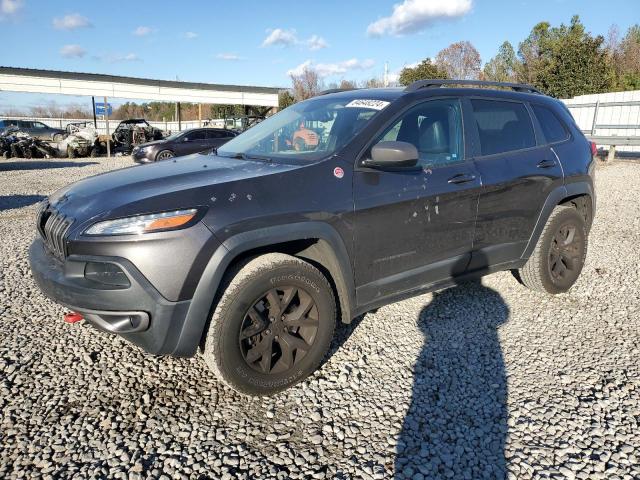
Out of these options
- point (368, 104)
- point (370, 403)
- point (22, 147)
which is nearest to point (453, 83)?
point (368, 104)

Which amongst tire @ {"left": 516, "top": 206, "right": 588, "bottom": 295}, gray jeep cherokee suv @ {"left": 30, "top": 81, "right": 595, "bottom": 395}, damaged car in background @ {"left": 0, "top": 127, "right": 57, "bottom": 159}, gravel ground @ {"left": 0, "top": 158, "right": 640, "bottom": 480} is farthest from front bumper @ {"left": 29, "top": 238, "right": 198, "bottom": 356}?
damaged car in background @ {"left": 0, "top": 127, "right": 57, "bottom": 159}

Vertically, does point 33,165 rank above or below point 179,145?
below

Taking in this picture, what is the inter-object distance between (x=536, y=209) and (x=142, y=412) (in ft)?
10.8

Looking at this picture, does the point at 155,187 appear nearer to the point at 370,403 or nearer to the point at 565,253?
the point at 370,403

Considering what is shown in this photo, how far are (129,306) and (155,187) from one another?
2.23 ft

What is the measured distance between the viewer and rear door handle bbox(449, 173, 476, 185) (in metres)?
3.20

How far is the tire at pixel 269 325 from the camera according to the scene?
95.6 inches

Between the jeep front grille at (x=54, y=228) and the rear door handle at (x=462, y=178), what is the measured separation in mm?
2435

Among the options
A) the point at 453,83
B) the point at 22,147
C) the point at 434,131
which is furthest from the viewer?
the point at 22,147

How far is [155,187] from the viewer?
2.51m

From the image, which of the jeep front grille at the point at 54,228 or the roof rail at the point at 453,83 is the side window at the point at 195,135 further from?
the jeep front grille at the point at 54,228

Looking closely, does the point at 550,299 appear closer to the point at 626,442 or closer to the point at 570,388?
the point at 570,388

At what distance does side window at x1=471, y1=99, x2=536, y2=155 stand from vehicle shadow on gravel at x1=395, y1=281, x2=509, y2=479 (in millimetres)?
1360

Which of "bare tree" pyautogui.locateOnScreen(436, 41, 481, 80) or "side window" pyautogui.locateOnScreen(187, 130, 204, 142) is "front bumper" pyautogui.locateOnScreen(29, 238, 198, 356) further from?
"bare tree" pyautogui.locateOnScreen(436, 41, 481, 80)
